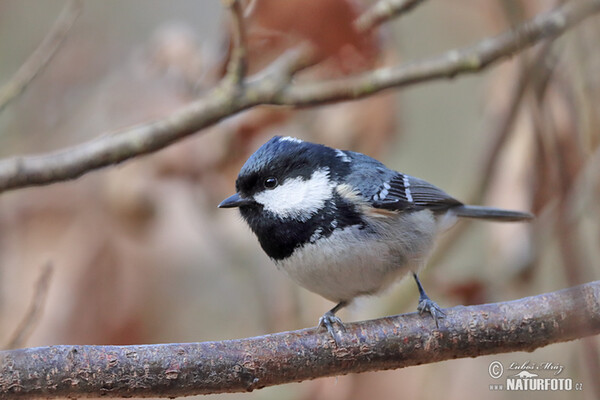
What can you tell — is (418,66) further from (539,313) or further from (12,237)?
(12,237)

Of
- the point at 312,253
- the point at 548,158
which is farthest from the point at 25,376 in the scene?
the point at 548,158

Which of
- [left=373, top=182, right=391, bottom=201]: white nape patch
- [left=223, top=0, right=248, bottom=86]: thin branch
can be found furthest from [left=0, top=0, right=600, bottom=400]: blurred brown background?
[left=373, top=182, right=391, bottom=201]: white nape patch

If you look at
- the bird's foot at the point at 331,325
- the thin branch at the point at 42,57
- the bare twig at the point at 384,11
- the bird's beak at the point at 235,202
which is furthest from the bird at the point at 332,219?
the thin branch at the point at 42,57

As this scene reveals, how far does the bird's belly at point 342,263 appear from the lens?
2.35m

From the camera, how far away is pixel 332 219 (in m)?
2.42

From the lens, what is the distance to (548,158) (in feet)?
3.45

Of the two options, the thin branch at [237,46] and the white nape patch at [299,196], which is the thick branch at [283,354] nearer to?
the white nape patch at [299,196]

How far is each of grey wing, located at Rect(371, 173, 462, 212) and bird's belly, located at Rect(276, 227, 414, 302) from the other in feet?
0.65

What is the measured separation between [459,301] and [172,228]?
4.76 feet

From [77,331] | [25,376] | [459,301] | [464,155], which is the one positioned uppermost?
[464,155]

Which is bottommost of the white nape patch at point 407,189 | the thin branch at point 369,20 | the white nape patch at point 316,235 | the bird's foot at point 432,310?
the bird's foot at point 432,310

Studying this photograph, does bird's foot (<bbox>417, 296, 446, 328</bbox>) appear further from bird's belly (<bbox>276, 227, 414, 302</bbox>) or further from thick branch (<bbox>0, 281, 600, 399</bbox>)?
bird's belly (<bbox>276, 227, 414, 302</bbox>)

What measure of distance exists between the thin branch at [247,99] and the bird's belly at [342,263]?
55cm

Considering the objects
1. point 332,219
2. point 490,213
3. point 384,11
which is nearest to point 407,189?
point 490,213
